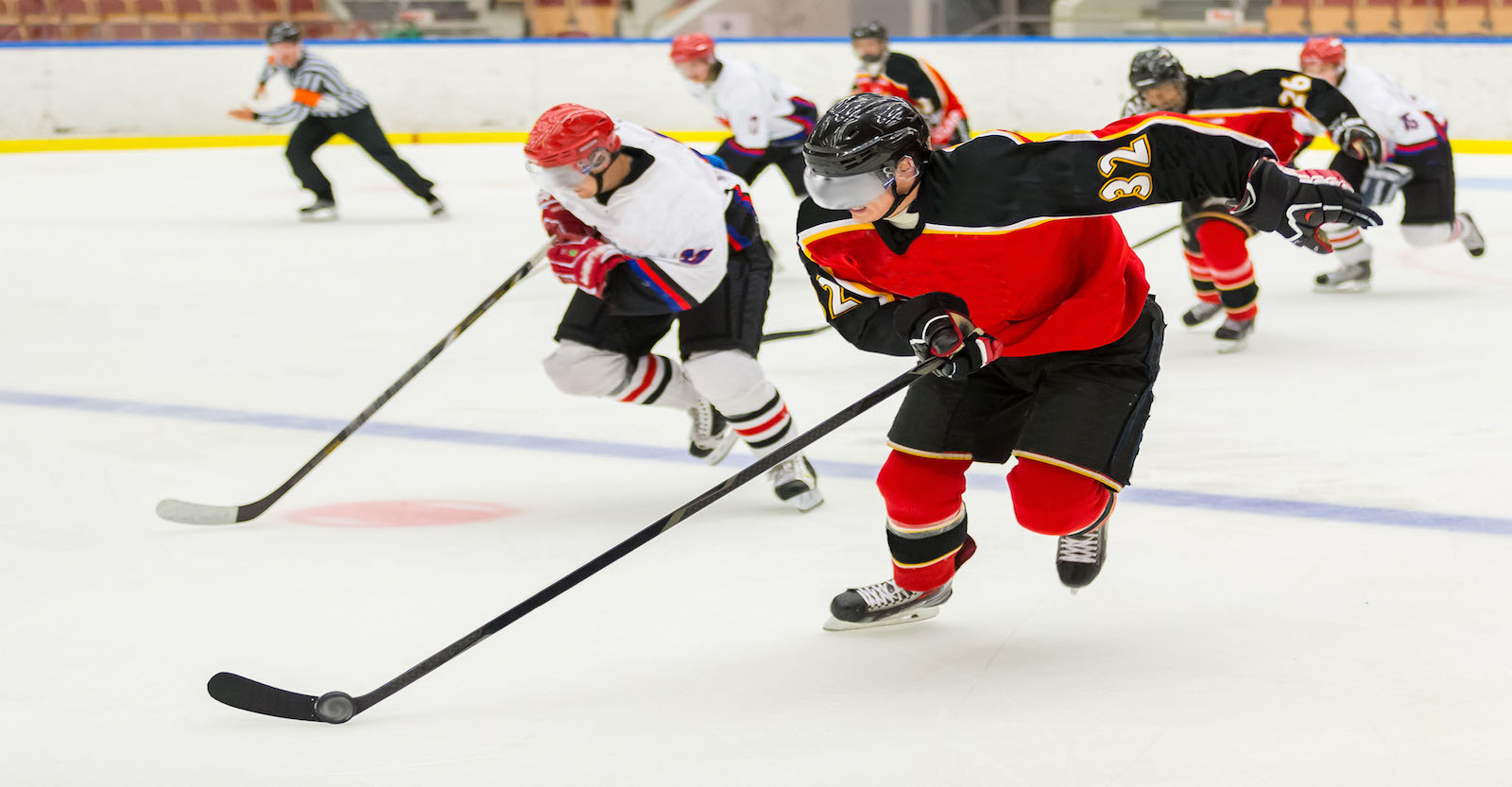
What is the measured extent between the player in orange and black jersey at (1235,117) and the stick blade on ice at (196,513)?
2746mm

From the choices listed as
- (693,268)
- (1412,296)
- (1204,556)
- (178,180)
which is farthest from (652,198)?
(178,180)

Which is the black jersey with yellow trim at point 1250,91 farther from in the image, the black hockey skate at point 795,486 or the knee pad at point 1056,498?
the knee pad at point 1056,498

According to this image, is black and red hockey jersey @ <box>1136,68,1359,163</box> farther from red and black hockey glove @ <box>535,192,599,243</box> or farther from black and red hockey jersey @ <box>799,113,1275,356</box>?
black and red hockey jersey @ <box>799,113,1275,356</box>

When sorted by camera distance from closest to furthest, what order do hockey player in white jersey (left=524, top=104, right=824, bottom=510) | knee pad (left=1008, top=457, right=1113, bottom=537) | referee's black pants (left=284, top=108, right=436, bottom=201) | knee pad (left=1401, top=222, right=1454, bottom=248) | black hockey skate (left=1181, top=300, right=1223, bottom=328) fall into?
knee pad (left=1008, top=457, right=1113, bottom=537) < hockey player in white jersey (left=524, top=104, right=824, bottom=510) < black hockey skate (left=1181, top=300, right=1223, bottom=328) < knee pad (left=1401, top=222, right=1454, bottom=248) < referee's black pants (left=284, top=108, right=436, bottom=201)

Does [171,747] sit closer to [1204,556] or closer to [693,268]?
[693,268]

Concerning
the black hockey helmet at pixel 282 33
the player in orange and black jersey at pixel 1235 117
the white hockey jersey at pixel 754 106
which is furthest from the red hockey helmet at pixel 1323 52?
the black hockey helmet at pixel 282 33

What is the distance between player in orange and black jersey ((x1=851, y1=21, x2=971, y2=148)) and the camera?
22.0 ft

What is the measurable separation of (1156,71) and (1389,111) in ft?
4.53

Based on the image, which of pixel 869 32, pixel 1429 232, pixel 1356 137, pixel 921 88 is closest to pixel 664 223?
pixel 1356 137

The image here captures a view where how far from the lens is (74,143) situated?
11688 millimetres

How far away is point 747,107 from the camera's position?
19.5ft

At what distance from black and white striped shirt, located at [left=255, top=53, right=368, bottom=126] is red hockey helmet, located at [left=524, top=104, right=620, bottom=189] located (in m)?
5.54

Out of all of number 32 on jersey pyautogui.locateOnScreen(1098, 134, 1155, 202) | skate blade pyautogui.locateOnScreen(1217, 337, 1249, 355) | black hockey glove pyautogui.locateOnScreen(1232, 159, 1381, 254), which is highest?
number 32 on jersey pyautogui.locateOnScreen(1098, 134, 1155, 202)

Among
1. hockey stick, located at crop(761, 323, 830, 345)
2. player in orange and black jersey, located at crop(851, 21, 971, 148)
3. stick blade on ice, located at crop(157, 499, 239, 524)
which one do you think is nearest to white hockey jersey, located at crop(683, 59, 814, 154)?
player in orange and black jersey, located at crop(851, 21, 971, 148)
